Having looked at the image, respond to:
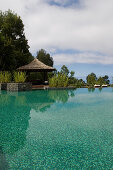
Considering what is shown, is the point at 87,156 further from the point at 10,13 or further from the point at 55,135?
the point at 10,13

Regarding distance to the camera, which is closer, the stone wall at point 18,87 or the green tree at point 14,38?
the stone wall at point 18,87

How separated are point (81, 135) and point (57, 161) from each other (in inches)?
48.4

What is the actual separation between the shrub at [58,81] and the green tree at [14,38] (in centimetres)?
822

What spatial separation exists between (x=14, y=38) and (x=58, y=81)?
1236 cm

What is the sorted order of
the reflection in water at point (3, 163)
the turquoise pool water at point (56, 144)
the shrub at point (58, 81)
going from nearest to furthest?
the reflection in water at point (3, 163)
the turquoise pool water at point (56, 144)
the shrub at point (58, 81)

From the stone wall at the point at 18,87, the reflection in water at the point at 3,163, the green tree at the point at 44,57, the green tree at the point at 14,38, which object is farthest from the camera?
the green tree at the point at 44,57

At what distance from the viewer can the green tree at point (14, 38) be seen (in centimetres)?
2235

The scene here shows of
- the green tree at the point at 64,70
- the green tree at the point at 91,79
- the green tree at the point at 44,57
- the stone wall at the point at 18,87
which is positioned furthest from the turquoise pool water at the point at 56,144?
the green tree at the point at 44,57

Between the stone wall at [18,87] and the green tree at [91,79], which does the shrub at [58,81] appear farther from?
the green tree at [91,79]

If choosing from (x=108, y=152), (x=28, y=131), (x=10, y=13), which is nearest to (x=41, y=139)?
(x=28, y=131)

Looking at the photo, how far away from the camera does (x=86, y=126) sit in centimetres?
414

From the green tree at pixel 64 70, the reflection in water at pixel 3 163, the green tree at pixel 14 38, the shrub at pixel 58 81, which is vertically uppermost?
the green tree at pixel 14 38

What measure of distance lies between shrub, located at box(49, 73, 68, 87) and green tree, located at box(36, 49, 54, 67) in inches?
967

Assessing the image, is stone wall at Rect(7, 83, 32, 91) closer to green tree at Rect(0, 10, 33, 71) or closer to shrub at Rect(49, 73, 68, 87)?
shrub at Rect(49, 73, 68, 87)
